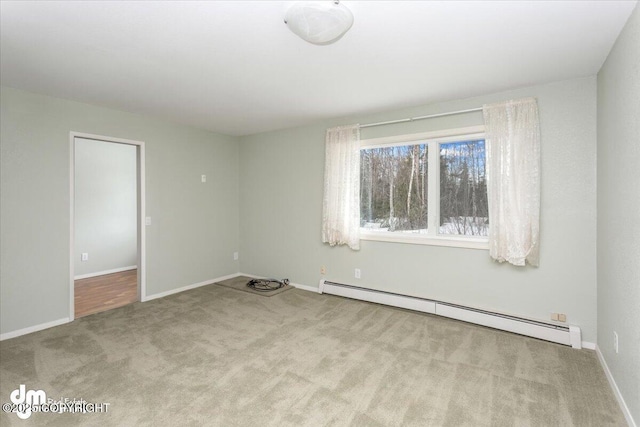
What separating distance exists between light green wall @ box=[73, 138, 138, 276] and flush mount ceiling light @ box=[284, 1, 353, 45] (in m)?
4.52

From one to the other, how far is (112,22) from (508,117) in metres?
3.35

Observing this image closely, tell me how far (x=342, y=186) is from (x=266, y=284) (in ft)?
6.52

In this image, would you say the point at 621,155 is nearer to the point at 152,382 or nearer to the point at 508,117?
the point at 508,117

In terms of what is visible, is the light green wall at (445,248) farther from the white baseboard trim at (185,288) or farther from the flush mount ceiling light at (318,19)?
the flush mount ceiling light at (318,19)

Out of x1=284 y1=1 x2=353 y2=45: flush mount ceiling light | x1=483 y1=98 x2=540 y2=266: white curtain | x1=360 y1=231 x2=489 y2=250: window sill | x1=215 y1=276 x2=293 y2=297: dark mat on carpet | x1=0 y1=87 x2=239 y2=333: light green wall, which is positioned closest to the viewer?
x1=284 y1=1 x2=353 y2=45: flush mount ceiling light

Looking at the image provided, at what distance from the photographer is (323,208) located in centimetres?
428

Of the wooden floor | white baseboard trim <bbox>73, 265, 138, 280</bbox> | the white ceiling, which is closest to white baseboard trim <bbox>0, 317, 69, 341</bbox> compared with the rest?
the wooden floor

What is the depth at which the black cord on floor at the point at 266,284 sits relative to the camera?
14.9ft

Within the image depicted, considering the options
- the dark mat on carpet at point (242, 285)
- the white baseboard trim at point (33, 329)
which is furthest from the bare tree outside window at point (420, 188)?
the white baseboard trim at point (33, 329)

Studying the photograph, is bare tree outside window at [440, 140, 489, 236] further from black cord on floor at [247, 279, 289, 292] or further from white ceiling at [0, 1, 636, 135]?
black cord on floor at [247, 279, 289, 292]

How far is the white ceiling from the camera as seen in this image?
1.80m

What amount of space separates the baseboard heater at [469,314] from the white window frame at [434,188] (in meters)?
0.68

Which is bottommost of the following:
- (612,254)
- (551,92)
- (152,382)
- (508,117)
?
(152,382)

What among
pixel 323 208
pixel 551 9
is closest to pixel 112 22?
pixel 551 9
